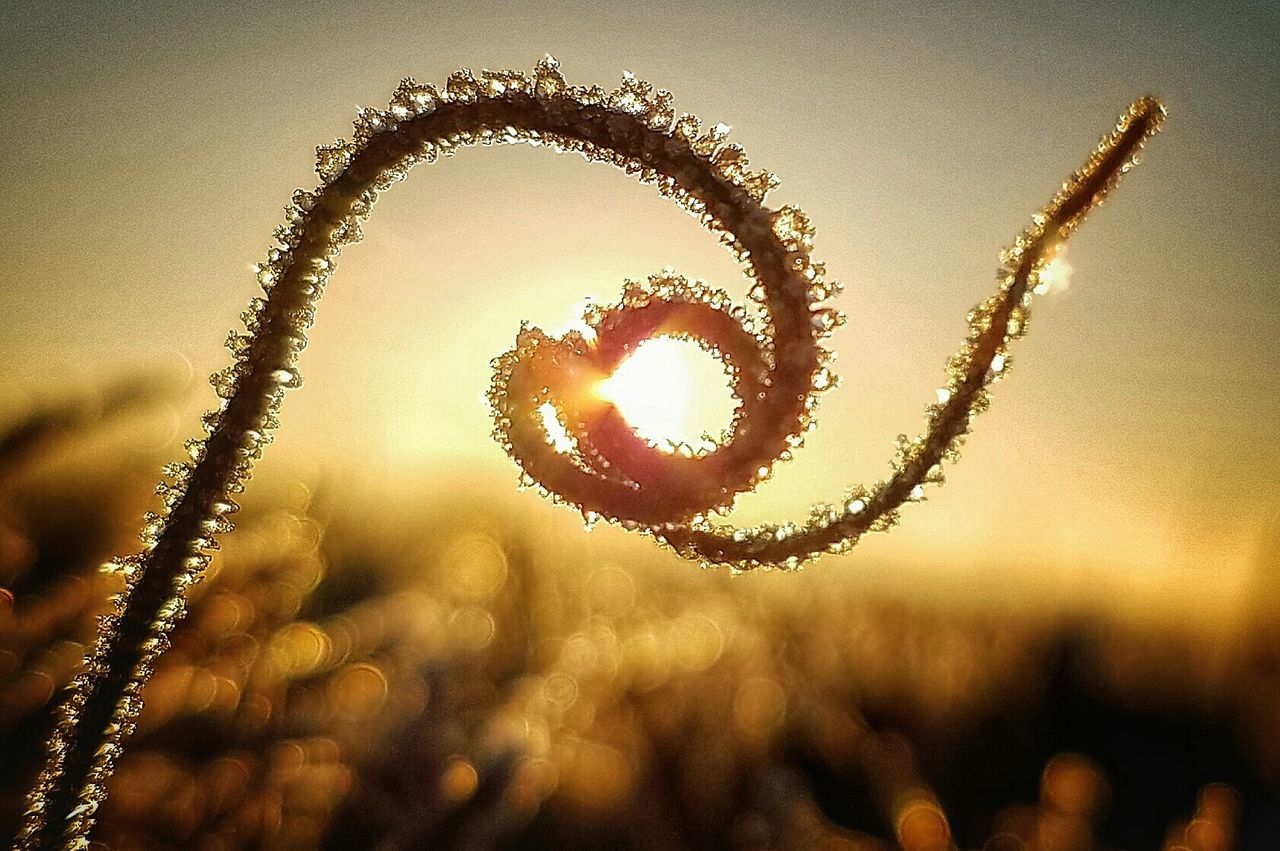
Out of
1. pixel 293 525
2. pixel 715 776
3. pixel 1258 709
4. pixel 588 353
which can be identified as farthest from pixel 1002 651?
pixel 588 353

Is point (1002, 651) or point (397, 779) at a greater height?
point (1002, 651)

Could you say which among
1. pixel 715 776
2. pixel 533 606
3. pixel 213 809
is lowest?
pixel 213 809

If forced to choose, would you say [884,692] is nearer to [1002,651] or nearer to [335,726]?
[1002,651]

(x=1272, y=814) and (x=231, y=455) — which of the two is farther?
(x=1272, y=814)

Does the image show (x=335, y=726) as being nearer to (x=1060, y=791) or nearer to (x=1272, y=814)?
(x=1060, y=791)

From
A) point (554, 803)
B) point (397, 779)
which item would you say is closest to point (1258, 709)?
point (554, 803)

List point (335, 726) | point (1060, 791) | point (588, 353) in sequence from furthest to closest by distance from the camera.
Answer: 1. point (1060, 791)
2. point (335, 726)
3. point (588, 353)

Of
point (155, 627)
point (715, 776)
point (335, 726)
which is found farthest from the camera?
point (715, 776)
